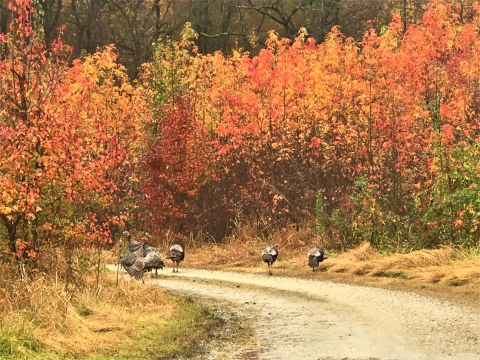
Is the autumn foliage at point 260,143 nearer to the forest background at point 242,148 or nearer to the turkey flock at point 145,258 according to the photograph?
the forest background at point 242,148

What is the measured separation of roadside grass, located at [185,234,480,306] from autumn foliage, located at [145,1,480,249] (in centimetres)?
87

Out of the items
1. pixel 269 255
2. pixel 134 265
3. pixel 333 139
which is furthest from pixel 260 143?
pixel 134 265

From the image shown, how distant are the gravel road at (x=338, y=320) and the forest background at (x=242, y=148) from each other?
129 inches

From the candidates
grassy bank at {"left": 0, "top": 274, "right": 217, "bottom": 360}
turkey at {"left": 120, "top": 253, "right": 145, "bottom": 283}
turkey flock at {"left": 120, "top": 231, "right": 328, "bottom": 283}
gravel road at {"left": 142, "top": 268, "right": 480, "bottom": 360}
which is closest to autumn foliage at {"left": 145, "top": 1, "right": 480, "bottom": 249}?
turkey flock at {"left": 120, "top": 231, "right": 328, "bottom": 283}

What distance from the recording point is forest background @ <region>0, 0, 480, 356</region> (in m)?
12.4

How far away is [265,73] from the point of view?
1043 inches

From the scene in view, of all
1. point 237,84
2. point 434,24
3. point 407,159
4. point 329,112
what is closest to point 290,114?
point 329,112

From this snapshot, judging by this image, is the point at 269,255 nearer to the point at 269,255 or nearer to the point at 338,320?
the point at 269,255

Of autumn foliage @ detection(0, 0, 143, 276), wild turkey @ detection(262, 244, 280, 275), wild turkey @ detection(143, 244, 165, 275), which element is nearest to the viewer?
autumn foliage @ detection(0, 0, 143, 276)

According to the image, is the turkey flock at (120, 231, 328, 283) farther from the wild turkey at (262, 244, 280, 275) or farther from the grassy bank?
the grassy bank

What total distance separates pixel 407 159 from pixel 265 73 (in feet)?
25.8

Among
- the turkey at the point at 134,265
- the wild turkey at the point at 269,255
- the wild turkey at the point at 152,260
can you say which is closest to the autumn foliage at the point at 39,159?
the turkey at the point at 134,265

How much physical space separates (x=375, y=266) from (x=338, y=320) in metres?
6.28

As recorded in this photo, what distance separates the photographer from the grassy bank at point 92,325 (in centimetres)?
974
